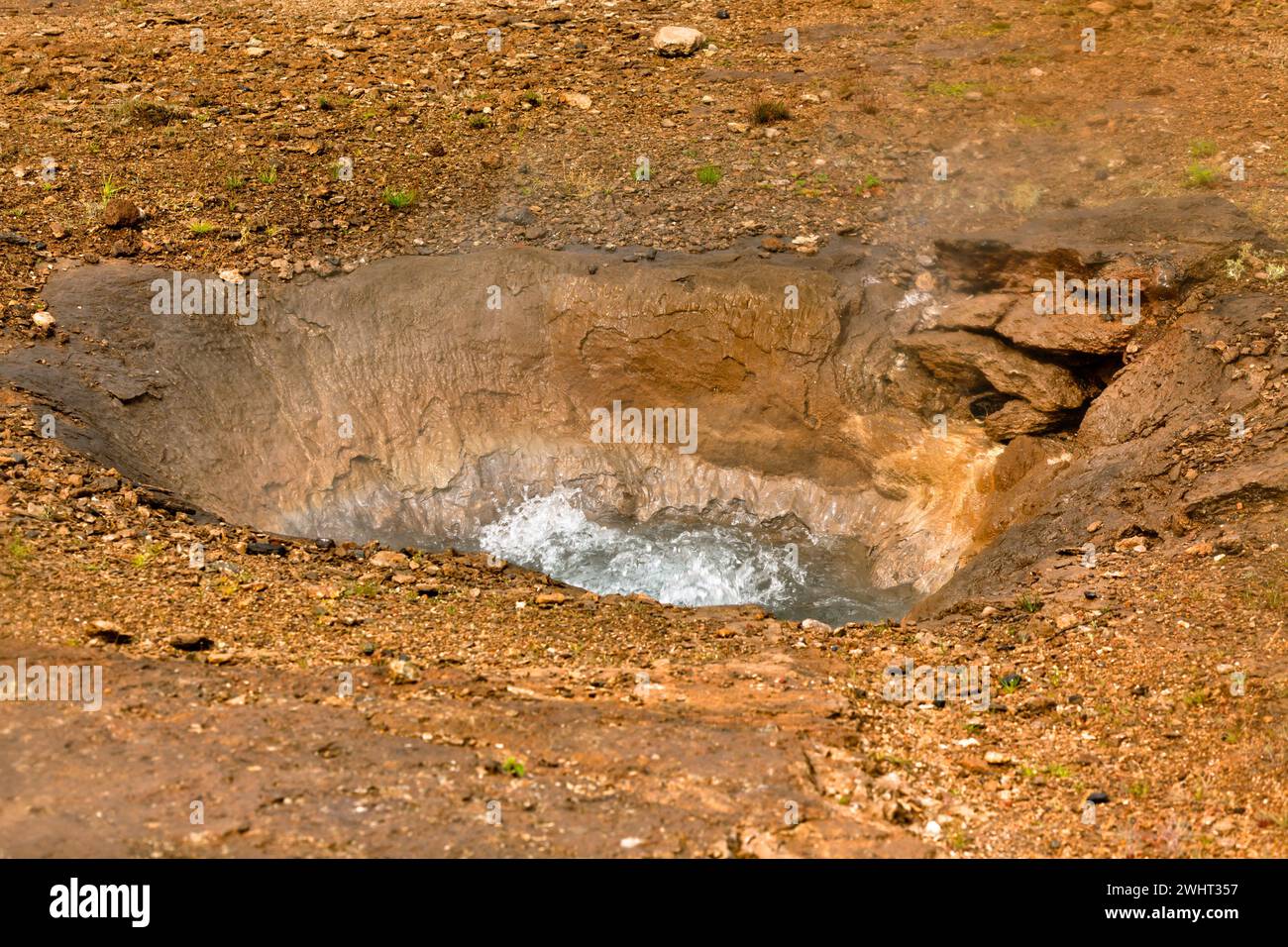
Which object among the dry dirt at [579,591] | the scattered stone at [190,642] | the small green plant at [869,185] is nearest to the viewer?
the dry dirt at [579,591]

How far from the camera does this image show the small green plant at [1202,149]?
10.7 metres

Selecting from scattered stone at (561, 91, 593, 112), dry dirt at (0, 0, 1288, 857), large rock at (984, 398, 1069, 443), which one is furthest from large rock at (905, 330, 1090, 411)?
scattered stone at (561, 91, 593, 112)

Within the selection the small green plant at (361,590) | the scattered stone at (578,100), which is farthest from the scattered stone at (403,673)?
the scattered stone at (578,100)

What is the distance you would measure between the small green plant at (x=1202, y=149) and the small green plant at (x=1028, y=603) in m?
5.00

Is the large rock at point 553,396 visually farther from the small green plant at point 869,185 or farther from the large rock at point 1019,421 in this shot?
the small green plant at point 869,185

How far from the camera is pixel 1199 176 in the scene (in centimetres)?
1048

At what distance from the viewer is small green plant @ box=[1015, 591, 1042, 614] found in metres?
7.82

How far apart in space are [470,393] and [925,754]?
5.59 m

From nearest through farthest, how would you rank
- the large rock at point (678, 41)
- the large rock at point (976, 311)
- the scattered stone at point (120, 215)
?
the large rock at point (976, 311) < the scattered stone at point (120, 215) < the large rock at point (678, 41)

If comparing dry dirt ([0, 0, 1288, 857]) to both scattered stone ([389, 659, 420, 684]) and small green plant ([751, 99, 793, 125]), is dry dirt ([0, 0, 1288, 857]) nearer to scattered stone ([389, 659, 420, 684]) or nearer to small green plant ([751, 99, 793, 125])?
scattered stone ([389, 659, 420, 684])

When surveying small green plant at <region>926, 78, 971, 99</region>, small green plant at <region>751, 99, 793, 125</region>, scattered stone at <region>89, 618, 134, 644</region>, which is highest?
small green plant at <region>926, 78, 971, 99</region>

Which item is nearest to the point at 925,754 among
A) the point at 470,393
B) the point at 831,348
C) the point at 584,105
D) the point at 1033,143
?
the point at 831,348

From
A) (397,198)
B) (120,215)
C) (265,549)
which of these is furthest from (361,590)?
(120,215)

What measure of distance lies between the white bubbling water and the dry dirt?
1889 mm
